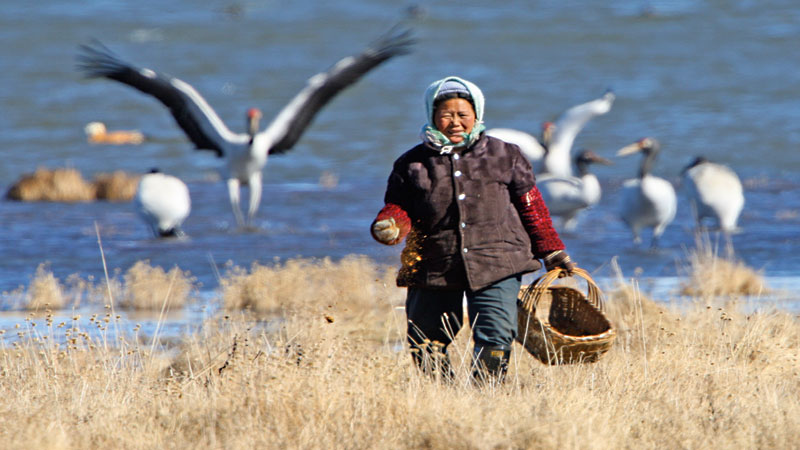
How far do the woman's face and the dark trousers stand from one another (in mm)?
619

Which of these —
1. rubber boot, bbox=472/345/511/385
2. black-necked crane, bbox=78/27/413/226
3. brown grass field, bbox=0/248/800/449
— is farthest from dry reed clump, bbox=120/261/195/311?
black-necked crane, bbox=78/27/413/226

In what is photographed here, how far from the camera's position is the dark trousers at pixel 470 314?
5.16 meters

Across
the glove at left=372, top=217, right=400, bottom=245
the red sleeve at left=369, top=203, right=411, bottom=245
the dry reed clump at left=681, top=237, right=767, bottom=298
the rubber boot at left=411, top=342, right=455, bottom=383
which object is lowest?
the rubber boot at left=411, top=342, right=455, bottom=383

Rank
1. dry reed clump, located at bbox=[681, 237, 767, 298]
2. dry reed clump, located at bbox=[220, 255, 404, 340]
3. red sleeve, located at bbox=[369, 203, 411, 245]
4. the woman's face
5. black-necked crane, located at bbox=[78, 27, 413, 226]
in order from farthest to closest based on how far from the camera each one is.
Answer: black-necked crane, located at bbox=[78, 27, 413, 226] → dry reed clump, located at bbox=[681, 237, 767, 298] → dry reed clump, located at bbox=[220, 255, 404, 340] → the woman's face → red sleeve, located at bbox=[369, 203, 411, 245]

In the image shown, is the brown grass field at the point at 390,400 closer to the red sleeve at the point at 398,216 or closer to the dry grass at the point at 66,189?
the red sleeve at the point at 398,216

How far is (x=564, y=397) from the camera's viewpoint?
187 inches

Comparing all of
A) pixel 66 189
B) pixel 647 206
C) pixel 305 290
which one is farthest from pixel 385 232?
pixel 66 189

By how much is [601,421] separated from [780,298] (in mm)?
4747

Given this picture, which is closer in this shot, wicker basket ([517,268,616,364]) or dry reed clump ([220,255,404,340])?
wicker basket ([517,268,616,364])

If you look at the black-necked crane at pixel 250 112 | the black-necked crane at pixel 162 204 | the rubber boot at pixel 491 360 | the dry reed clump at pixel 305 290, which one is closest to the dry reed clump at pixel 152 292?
the dry reed clump at pixel 305 290

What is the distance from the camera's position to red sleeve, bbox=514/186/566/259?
17.5 feet

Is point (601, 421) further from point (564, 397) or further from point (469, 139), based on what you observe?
point (469, 139)

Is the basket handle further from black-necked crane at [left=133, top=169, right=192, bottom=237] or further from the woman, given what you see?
black-necked crane at [left=133, top=169, right=192, bottom=237]

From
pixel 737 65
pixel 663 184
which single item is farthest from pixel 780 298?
pixel 737 65
